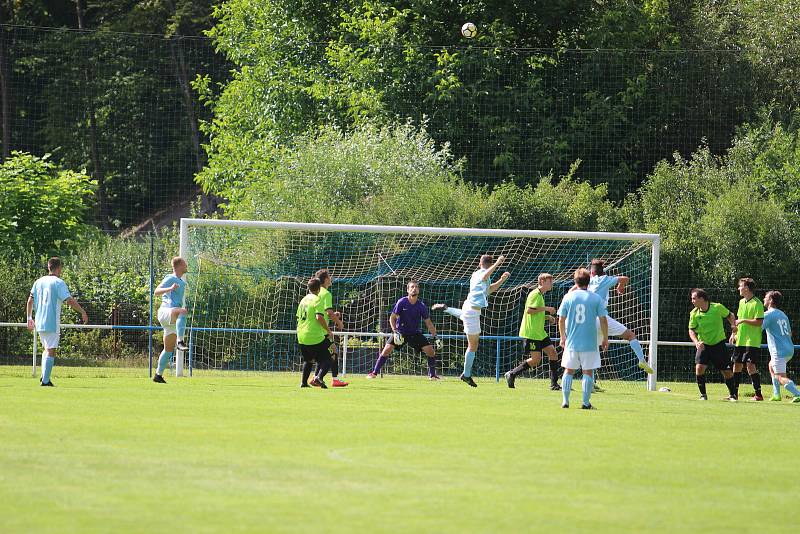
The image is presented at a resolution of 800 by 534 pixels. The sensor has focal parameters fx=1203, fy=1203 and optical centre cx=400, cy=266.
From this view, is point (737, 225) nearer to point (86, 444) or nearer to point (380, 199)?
point (380, 199)

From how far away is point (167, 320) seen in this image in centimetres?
1884

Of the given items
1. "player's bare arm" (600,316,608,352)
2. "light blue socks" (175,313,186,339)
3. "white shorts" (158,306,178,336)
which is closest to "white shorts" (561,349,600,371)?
"player's bare arm" (600,316,608,352)

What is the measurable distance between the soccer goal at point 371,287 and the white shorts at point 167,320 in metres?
4.97

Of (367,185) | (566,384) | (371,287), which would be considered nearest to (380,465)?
(566,384)

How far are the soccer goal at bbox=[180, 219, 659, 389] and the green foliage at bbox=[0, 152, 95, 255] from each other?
8239 millimetres

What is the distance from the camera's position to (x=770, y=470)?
10109 mm

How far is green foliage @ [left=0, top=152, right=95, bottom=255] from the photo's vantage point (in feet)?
108

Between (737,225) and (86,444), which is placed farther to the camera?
(737,225)

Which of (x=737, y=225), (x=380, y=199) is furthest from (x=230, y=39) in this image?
(x=737, y=225)

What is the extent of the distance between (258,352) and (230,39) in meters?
18.1

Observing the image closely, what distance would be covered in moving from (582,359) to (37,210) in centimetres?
2259

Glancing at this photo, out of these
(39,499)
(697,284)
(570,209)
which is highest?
(570,209)

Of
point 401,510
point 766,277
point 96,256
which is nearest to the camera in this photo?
point 401,510

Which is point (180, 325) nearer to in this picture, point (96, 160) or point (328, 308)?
point (328, 308)
